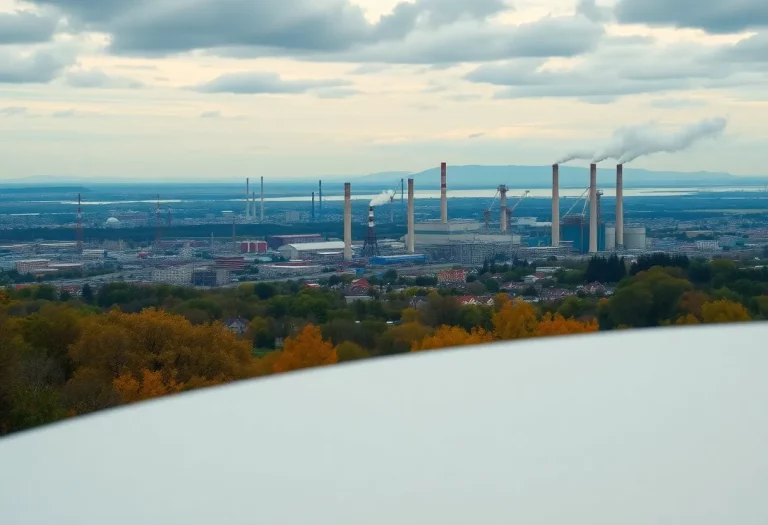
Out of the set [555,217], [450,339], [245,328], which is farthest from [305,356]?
[555,217]

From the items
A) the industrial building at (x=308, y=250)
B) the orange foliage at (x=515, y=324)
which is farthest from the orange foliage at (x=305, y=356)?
the industrial building at (x=308, y=250)

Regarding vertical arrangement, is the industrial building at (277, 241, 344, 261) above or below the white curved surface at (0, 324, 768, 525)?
below

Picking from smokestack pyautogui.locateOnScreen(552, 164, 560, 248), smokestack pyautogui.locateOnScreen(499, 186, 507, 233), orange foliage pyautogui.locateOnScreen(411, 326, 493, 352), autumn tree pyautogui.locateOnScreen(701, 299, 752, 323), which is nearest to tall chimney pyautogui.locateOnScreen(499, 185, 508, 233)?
smokestack pyautogui.locateOnScreen(499, 186, 507, 233)

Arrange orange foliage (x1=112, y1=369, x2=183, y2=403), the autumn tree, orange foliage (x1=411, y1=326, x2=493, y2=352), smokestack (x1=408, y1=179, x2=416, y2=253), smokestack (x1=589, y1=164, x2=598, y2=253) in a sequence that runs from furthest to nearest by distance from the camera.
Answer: smokestack (x1=408, y1=179, x2=416, y2=253) < smokestack (x1=589, y1=164, x2=598, y2=253) < the autumn tree < orange foliage (x1=411, y1=326, x2=493, y2=352) < orange foliage (x1=112, y1=369, x2=183, y2=403)

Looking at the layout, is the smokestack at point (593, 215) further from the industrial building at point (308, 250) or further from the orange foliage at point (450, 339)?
the orange foliage at point (450, 339)

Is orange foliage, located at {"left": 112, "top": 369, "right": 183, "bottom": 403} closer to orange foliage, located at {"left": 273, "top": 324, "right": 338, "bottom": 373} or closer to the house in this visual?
orange foliage, located at {"left": 273, "top": 324, "right": 338, "bottom": 373}

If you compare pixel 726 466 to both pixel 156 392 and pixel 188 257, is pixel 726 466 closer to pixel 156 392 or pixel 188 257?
pixel 156 392

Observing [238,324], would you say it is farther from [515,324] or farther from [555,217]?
[555,217]
